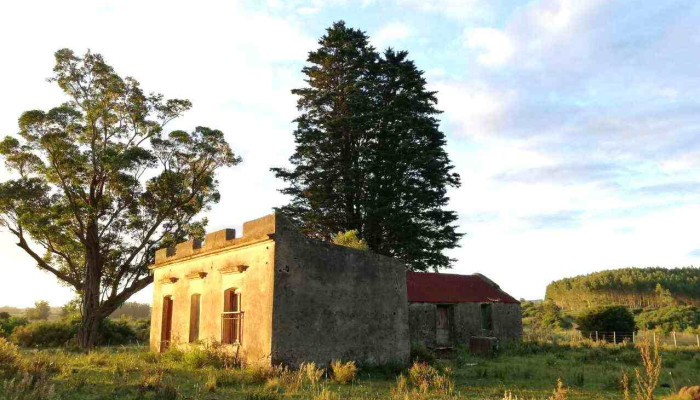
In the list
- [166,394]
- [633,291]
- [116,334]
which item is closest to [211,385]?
[166,394]

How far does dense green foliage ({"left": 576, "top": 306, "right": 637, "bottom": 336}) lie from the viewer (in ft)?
116

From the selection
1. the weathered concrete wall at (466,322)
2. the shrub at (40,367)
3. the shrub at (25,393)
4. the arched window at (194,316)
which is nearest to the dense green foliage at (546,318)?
the weathered concrete wall at (466,322)

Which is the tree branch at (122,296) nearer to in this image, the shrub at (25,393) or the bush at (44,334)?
the bush at (44,334)

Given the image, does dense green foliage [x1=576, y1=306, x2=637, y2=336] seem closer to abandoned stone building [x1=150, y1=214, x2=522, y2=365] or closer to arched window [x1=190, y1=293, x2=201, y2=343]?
abandoned stone building [x1=150, y1=214, x2=522, y2=365]

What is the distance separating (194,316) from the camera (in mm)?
17734

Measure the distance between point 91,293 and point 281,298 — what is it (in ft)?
61.2

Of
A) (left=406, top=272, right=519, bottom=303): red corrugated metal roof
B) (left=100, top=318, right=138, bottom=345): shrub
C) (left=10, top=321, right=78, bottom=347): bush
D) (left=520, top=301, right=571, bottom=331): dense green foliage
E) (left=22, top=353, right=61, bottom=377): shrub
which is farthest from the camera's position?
(left=520, top=301, right=571, bottom=331): dense green foliage

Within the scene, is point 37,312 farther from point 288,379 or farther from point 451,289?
point 288,379

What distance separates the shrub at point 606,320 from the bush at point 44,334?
3554cm

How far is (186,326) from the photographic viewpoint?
58.0 feet

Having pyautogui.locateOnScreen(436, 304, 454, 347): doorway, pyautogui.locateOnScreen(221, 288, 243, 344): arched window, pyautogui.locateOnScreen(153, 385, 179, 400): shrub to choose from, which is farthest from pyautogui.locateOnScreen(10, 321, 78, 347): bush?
pyautogui.locateOnScreen(153, 385, 179, 400): shrub

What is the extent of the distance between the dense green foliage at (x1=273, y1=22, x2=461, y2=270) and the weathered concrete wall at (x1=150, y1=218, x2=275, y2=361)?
11790mm

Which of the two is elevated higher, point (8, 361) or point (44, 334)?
point (8, 361)

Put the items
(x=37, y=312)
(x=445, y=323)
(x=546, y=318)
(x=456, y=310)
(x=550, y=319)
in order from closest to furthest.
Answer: (x=445, y=323) → (x=456, y=310) → (x=550, y=319) → (x=546, y=318) → (x=37, y=312)
